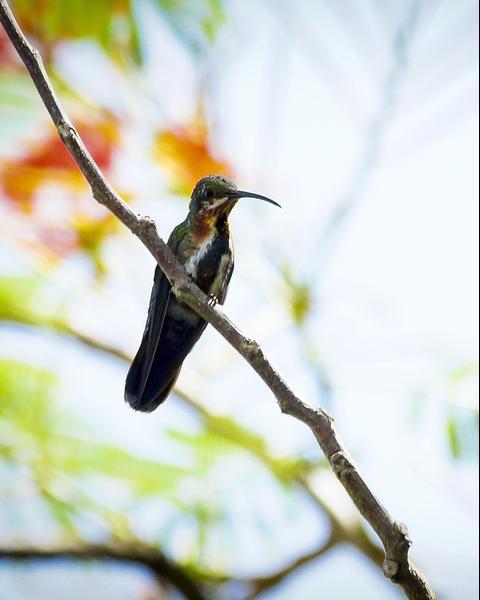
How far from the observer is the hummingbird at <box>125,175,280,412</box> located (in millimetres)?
3289

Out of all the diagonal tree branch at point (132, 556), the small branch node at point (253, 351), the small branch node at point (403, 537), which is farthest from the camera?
the diagonal tree branch at point (132, 556)

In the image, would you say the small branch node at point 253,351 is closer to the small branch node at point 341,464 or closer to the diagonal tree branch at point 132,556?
the small branch node at point 341,464

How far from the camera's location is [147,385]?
10.8 ft

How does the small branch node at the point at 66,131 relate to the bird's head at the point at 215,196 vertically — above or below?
below

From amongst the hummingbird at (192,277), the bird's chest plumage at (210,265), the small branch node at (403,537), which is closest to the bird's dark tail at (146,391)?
the hummingbird at (192,277)

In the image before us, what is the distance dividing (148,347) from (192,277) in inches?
14.7

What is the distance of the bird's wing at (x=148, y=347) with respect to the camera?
3197 millimetres

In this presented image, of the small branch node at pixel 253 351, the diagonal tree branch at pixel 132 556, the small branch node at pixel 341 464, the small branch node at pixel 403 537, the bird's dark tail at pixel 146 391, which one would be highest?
the bird's dark tail at pixel 146 391

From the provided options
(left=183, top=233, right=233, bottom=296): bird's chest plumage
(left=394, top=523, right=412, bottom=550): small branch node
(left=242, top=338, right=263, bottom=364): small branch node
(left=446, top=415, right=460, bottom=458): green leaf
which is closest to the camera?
(left=394, top=523, right=412, bottom=550): small branch node

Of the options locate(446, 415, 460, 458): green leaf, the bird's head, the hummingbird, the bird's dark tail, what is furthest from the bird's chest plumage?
locate(446, 415, 460, 458): green leaf

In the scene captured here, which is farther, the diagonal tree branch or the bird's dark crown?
the diagonal tree branch

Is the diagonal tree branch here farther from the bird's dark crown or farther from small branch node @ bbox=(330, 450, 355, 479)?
small branch node @ bbox=(330, 450, 355, 479)

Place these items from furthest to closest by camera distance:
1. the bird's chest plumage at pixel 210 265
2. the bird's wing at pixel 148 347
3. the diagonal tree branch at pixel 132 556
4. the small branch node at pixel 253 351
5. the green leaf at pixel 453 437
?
the diagonal tree branch at pixel 132 556
the green leaf at pixel 453 437
the bird's chest plumage at pixel 210 265
the bird's wing at pixel 148 347
the small branch node at pixel 253 351

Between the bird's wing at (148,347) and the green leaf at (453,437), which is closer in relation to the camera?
the bird's wing at (148,347)
